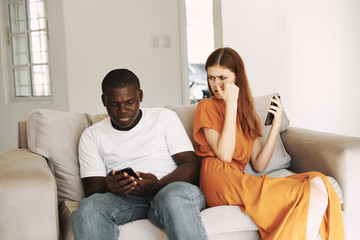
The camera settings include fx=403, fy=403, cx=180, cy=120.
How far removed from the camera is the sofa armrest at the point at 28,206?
4.30 feet

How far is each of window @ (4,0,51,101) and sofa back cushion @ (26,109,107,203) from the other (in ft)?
7.99

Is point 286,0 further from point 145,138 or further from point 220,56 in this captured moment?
point 145,138

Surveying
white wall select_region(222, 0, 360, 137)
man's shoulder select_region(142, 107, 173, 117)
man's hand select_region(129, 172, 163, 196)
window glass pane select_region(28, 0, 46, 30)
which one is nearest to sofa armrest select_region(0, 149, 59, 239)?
man's hand select_region(129, 172, 163, 196)

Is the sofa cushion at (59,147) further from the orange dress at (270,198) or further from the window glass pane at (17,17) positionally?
the window glass pane at (17,17)

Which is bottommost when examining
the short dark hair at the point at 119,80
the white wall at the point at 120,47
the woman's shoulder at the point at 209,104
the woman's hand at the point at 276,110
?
the woman's hand at the point at 276,110

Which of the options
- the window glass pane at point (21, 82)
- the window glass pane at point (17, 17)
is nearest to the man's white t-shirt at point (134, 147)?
the window glass pane at point (21, 82)

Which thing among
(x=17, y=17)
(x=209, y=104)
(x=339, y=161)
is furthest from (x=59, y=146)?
(x=17, y=17)

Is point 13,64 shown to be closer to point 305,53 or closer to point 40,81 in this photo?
point 40,81

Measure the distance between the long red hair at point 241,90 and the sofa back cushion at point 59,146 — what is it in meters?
0.70

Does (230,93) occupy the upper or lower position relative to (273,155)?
upper

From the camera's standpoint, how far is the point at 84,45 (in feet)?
12.4

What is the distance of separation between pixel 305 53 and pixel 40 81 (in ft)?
8.73

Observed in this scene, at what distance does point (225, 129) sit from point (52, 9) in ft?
9.05

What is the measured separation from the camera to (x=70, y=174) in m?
1.75
